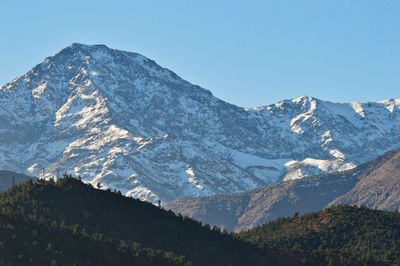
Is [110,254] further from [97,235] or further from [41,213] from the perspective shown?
[41,213]

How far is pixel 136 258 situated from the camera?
175 m

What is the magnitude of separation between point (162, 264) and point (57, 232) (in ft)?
64.0

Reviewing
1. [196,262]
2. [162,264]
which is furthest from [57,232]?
[196,262]

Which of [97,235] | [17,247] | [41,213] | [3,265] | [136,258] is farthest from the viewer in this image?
[41,213]

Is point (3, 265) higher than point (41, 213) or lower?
lower

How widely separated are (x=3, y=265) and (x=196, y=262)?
56821 mm

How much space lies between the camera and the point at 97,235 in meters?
186

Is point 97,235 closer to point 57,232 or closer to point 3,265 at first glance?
point 57,232

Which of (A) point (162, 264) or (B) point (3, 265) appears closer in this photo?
(B) point (3, 265)

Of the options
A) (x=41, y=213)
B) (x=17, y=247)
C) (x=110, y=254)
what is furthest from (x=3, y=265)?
(x=41, y=213)

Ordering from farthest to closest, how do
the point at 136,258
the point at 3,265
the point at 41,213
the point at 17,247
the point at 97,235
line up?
the point at 41,213 < the point at 97,235 < the point at 136,258 < the point at 17,247 < the point at 3,265

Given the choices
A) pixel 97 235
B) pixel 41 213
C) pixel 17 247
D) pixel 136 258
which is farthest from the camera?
pixel 41 213

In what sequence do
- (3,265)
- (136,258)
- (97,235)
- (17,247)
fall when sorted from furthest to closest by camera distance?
(97,235) < (136,258) < (17,247) < (3,265)

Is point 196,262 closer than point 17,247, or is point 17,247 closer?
point 17,247
